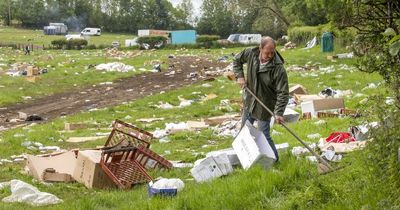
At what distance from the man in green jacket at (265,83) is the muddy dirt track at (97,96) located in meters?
8.32

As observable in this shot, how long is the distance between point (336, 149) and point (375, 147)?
8.37ft

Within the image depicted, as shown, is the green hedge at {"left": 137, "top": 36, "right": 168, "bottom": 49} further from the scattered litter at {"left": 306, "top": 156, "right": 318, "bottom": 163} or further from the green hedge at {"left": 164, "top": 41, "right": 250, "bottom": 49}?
the scattered litter at {"left": 306, "top": 156, "right": 318, "bottom": 163}

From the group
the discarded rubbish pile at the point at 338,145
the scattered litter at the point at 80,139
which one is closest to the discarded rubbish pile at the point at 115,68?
the scattered litter at the point at 80,139

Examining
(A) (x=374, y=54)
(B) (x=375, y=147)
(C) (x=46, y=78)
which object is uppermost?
(A) (x=374, y=54)

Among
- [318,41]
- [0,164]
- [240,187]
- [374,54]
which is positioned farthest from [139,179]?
[318,41]

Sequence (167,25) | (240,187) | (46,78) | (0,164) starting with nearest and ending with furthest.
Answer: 1. (240,187)
2. (0,164)
3. (46,78)
4. (167,25)

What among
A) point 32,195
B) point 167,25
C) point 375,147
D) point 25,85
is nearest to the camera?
point 375,147

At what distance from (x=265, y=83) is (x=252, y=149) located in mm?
875

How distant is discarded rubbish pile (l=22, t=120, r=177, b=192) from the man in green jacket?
162 cm

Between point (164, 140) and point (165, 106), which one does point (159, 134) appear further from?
point (165, 106)

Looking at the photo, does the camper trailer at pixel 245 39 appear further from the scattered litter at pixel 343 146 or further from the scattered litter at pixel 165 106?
the scattered litter at pixel 343 146

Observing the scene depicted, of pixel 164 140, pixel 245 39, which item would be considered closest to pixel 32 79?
pixel 164 140

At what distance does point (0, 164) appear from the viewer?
363 inches

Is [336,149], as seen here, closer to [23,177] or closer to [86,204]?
[86,204]
